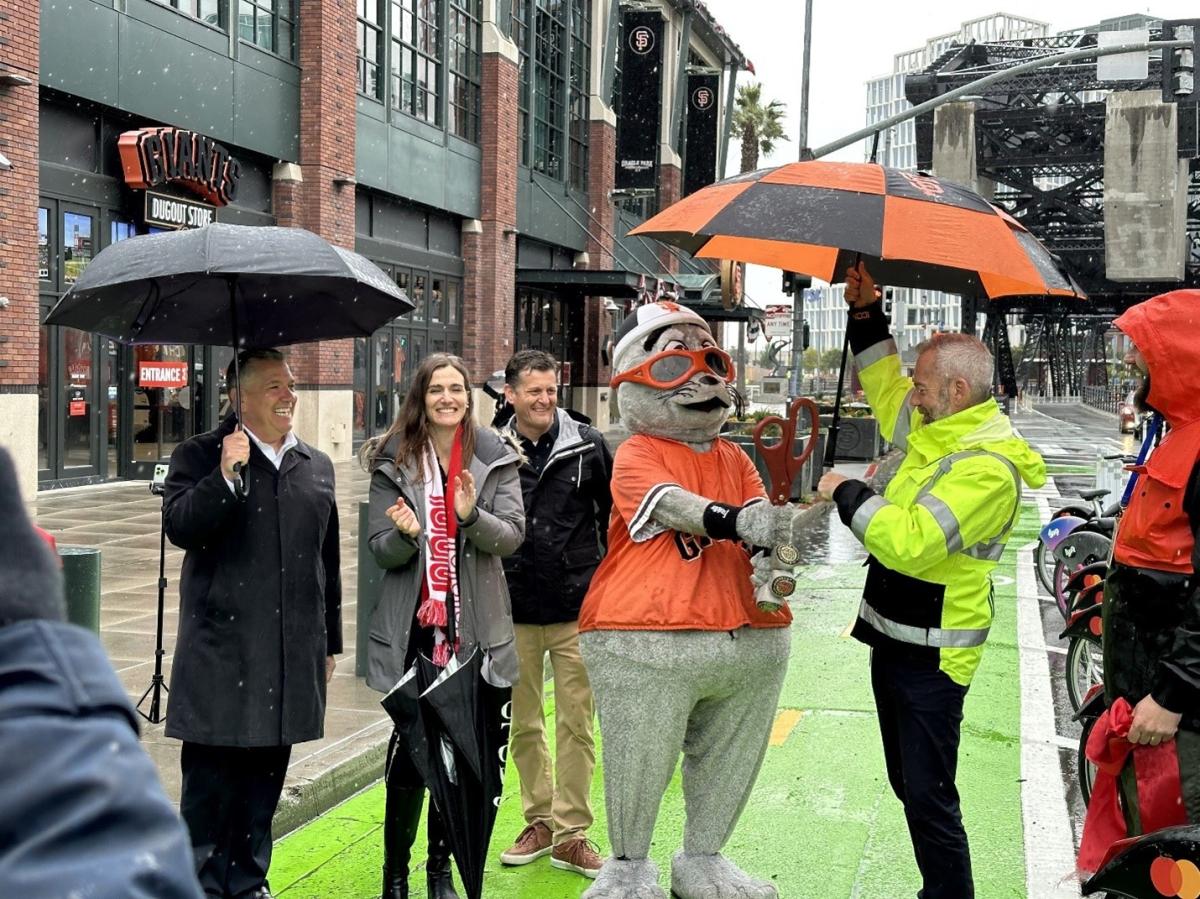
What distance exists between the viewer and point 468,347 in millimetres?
28719

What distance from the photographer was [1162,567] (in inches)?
145

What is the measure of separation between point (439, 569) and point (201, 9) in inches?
665

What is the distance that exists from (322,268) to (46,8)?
13298 millimetres

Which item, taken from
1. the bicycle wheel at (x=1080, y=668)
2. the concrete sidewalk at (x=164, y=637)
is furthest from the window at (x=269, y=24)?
the bicycle wheel at (x=1080, y=668)

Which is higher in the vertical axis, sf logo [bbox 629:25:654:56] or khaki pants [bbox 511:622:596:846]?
sf logo [bbox 629:25:654:56]

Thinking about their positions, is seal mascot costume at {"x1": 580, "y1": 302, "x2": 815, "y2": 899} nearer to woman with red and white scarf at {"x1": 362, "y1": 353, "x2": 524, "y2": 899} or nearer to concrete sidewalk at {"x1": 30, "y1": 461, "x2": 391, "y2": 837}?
woman with red and white scarf at {"x1": 362, "y1": 353, "x2": 524, "y2": 899}

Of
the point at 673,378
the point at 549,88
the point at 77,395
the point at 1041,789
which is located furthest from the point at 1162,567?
the point at 549,88

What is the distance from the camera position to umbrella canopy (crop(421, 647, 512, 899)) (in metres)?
4.16

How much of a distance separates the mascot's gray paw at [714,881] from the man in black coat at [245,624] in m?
1.33

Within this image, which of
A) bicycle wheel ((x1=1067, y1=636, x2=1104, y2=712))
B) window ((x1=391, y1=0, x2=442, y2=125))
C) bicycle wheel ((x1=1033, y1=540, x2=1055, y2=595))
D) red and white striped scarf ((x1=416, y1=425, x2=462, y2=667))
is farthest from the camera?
window ((x1=391, y1=0, x2=442, y2=125))

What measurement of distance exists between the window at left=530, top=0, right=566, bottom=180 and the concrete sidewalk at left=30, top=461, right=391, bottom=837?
58.8 feet

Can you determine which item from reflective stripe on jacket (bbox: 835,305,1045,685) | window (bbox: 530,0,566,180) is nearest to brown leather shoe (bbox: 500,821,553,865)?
reflective stripe on jacket (bbox: 835,305,1045,685)

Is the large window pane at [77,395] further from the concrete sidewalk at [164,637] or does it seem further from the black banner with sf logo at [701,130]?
the black banner with sf logo at [701,130]

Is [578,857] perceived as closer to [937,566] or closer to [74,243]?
[937,566]
